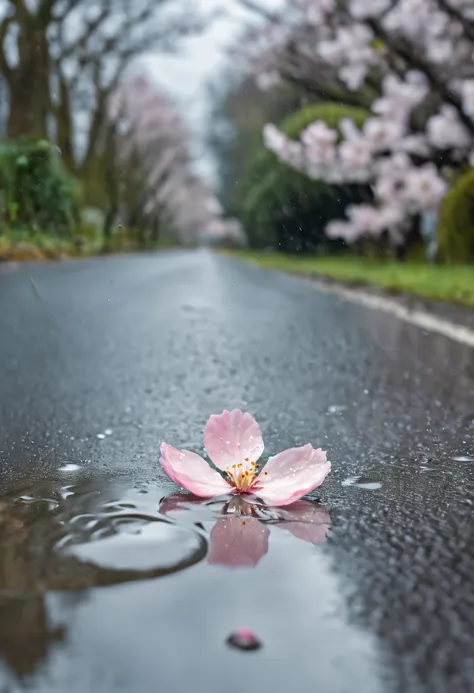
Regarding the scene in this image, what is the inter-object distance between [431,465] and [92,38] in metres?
22.2

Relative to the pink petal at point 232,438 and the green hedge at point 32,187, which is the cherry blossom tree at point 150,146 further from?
the pink petal at point 232,438

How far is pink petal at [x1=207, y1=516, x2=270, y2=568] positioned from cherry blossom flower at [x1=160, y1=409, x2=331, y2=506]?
0.11 m

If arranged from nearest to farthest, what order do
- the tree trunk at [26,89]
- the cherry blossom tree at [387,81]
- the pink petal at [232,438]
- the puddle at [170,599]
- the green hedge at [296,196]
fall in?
the puddle at [170,599], the pink petal at [232,438], the tree trunk at [26,89], the cherry blossom tree at [387,81], the green hedge at [296,196]

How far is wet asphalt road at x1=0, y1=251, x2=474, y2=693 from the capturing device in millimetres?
903

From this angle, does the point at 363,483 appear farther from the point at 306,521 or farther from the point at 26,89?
the point at 26,89

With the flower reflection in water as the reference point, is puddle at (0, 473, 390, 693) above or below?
above

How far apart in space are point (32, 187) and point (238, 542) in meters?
2.58

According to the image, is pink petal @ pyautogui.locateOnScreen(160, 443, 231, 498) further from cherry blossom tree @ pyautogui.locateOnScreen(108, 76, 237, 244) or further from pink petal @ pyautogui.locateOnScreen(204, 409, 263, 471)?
cherry blossom tree @ pyautogui.locateOnScreen(108, 76, 237, 244)

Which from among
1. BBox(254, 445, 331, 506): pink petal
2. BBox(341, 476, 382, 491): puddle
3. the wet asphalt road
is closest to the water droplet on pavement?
the wet asphalt road

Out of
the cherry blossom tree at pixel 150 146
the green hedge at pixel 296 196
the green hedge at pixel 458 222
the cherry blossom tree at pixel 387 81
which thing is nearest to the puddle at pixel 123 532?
the cherry blossom tree at pixel 387 81

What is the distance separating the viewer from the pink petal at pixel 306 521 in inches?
54.5

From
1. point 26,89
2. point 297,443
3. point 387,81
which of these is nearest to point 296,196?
point 387,81

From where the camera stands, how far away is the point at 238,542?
52.7 inches

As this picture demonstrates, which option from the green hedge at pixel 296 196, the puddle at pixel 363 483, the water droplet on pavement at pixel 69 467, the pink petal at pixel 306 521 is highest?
the pink petal at pixel 306 521
